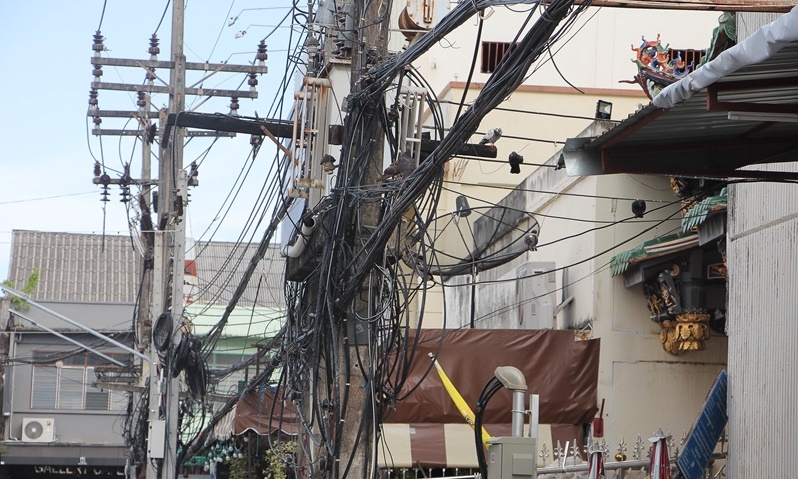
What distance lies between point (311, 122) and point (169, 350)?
6.30m

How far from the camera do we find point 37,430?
3709cm

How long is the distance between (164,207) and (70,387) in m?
19.9

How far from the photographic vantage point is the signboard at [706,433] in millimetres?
11883

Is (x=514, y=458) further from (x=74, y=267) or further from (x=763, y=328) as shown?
(x=74, y=267)

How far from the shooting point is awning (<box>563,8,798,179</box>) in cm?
639

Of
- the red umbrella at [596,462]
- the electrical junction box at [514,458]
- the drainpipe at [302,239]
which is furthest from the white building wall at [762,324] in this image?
the drainpipe at [302,239]

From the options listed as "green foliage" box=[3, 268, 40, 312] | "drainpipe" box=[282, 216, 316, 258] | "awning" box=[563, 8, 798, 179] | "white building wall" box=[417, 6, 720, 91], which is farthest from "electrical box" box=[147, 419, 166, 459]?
"green foliage" box=[3, 268, 40, 312]

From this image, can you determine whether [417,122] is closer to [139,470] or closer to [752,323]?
[752,323]

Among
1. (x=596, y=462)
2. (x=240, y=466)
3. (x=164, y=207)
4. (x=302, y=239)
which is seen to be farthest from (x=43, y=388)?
(x=302, y=239)

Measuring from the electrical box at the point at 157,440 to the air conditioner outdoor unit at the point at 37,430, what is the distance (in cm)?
2169

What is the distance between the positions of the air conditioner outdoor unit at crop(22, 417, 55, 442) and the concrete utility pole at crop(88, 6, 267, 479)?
44.8ft

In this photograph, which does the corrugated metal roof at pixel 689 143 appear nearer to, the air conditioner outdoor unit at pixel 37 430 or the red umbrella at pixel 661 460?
the red umbrella at pixel 661 460

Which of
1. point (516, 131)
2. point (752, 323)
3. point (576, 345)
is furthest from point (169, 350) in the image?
point (516, 131)

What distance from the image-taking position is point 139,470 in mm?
23859
